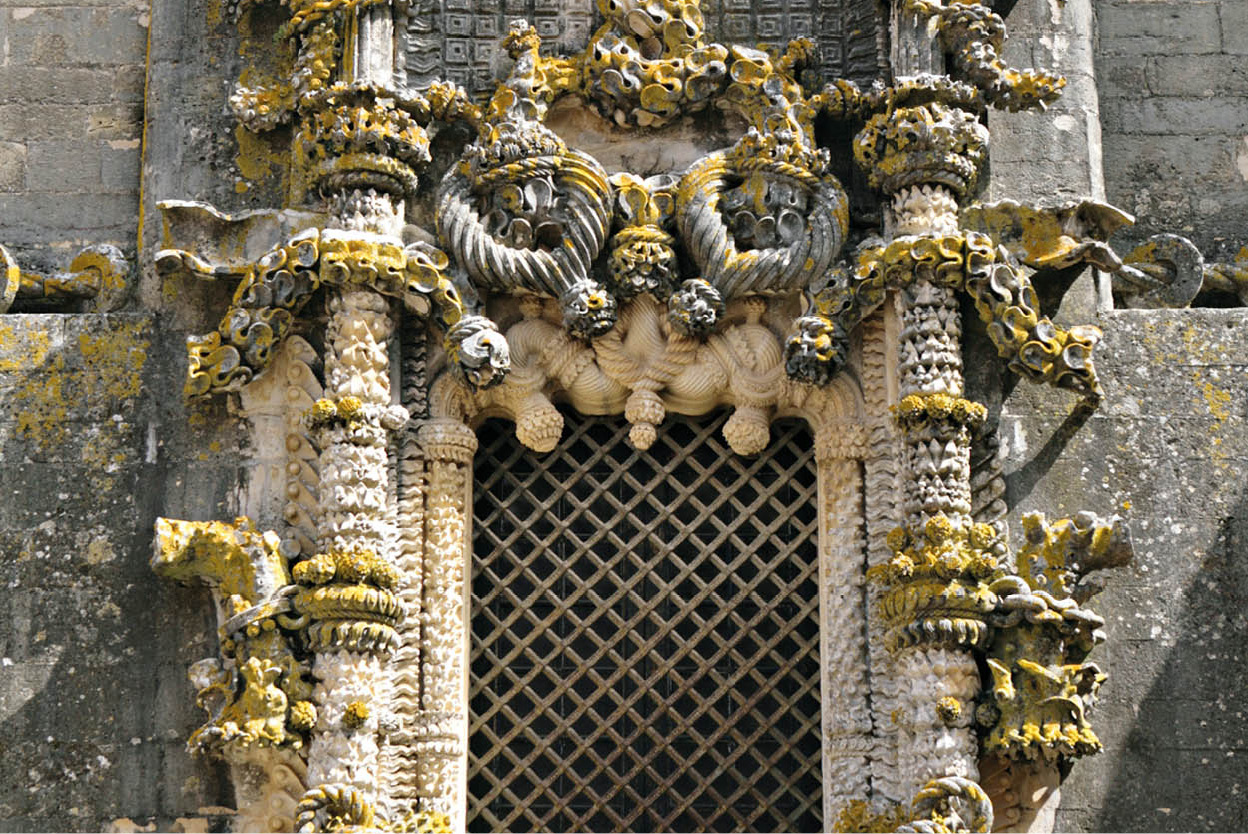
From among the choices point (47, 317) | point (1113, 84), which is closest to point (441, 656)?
point (47, 317)

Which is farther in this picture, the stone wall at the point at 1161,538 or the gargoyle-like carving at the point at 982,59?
the gargoyle-like carving at the point at 982,59

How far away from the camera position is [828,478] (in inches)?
439

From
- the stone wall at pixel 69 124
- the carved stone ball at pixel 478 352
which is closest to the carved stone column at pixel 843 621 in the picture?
the carved stone ball at pixel 478 352

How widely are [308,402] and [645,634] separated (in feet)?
5.93

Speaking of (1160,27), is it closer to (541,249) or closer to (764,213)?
(764,213)

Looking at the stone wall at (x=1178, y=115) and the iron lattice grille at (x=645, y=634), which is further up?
the stone wall at (x=1178, y=115)

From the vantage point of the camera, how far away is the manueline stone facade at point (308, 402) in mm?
10820

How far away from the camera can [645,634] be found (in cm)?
1112

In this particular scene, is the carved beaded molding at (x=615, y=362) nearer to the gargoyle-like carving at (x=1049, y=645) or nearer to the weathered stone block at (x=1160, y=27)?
the gargoyle-like carving at (x=1049, y=645)

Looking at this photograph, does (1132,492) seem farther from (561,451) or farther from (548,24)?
(548,24)

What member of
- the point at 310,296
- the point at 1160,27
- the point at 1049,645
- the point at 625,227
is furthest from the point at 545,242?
the point at 1160,27

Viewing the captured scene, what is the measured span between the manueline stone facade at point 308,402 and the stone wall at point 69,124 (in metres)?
0.01

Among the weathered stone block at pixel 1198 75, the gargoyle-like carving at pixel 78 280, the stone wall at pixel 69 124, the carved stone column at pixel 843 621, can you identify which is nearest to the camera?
the carved stone column at pixel 843 621

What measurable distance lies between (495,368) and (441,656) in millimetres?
1265
